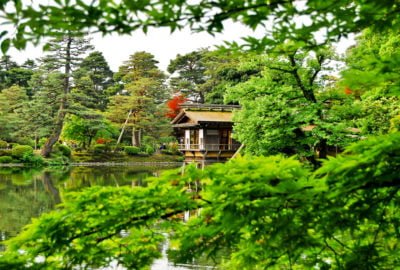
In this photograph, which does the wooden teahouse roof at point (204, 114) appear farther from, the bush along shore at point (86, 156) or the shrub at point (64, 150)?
the shrub at point (64, 150)

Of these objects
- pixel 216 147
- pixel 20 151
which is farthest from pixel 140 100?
pixel 216 147

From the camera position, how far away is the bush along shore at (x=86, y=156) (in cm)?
3391

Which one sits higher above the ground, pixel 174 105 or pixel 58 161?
pixel 174 105

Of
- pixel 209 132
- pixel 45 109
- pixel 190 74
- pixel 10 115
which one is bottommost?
pixel 209 132

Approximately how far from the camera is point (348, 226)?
2082 mm

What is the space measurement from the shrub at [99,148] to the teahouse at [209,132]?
12.2 m

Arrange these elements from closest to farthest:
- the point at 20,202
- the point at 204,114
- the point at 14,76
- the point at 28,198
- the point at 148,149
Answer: the point at 20,202 → the point at 28,198 → the point at 204,114 → the point at 148,149 → the point at 14,76

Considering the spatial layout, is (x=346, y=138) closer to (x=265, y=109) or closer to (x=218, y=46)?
(x=265, y=109)

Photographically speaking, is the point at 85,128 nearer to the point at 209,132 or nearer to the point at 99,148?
the point at 99,148

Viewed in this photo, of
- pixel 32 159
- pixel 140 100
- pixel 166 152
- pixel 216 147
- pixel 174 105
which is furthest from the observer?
pixel 174 105

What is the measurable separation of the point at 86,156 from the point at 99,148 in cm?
132

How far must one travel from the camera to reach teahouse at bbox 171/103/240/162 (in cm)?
2581

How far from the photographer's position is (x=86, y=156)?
37031mm

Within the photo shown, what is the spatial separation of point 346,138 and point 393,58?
1227cm
